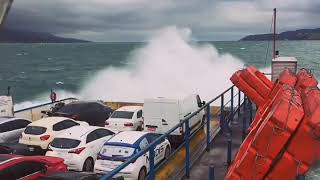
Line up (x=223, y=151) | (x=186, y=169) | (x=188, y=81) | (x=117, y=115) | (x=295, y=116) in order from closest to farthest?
(x=295, y=116) < (x=186, y=169) < (x=223, y=151) < (x=117, y=115) < (x=188, y=81)

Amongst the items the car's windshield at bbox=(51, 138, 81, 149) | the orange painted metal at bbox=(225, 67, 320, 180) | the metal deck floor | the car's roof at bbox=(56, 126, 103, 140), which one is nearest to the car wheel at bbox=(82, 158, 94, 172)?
the car's windshield at bbox=(51, 138, 81, 149)

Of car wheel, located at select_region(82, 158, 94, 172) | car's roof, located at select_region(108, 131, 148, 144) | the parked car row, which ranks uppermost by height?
car's roof, located at select_region(108, 131, 148, 144)

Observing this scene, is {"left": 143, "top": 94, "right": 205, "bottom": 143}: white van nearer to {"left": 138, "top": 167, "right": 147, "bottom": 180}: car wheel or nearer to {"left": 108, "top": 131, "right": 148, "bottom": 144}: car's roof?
{"left": 108, "top": 131, "right": 148, "bottom": 144}: car's roof

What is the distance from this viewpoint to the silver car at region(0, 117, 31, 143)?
59.0 ft

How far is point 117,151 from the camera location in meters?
13.1

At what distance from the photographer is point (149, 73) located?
63.2m

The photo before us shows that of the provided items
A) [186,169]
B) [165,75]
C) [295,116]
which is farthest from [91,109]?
[165,75]

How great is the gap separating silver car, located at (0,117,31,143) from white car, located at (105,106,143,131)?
3.79 metres

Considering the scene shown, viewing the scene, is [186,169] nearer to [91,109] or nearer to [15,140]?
[15,140]

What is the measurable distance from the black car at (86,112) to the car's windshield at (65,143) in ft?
22.0

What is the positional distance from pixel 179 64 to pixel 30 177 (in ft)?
185

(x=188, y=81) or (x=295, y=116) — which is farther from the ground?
(x=295, y=116)

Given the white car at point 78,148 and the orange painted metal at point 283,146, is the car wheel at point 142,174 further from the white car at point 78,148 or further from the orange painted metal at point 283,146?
the orange painted metal at point 283,146

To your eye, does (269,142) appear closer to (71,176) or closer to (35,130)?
(71,176)
